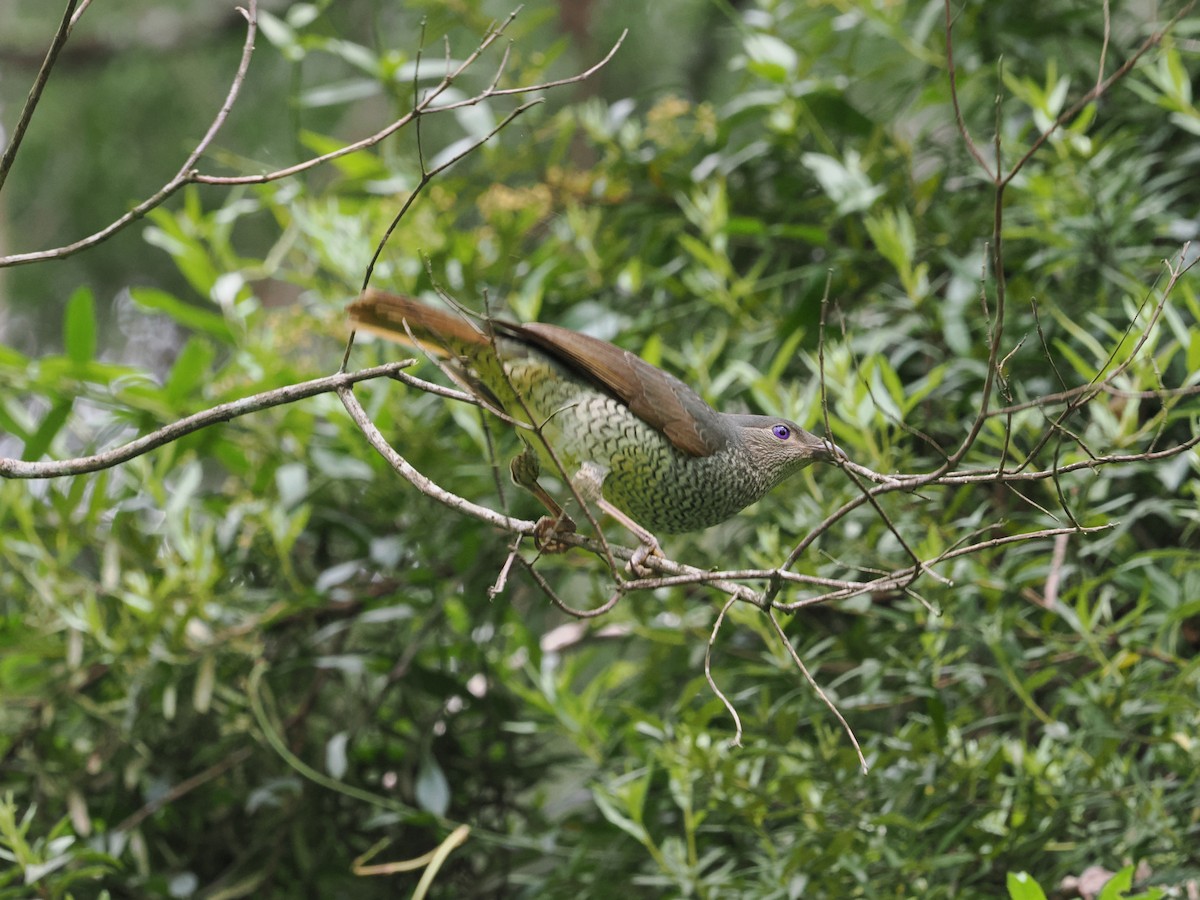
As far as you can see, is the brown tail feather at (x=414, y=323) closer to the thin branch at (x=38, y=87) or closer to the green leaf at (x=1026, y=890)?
the thin branch at (x=38, y=87)

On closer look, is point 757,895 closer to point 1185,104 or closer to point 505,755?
point 505,755

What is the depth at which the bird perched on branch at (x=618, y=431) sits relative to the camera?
5.04ft

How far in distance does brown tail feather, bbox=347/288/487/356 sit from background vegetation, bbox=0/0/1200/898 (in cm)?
69

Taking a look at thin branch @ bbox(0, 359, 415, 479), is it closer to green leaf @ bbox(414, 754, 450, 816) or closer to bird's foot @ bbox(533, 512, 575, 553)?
bird's foot @ bbox(533, 512, 575, 553)

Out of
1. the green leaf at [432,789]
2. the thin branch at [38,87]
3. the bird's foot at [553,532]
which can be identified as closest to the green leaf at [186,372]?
the green leaf at [432,789]

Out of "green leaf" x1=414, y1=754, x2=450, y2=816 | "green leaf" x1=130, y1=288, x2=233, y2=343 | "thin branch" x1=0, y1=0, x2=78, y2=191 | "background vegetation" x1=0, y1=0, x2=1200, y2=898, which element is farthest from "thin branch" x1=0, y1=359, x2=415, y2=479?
"green leaf" x1=130, y1=288, x2=233, y2=343

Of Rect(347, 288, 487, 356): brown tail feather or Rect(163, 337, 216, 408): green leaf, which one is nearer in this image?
Rect(347, 288, 487, 356): brown tail feather

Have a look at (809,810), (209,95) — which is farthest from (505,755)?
(209,95)

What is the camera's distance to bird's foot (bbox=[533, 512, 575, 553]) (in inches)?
58.9

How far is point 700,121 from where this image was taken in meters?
2.70

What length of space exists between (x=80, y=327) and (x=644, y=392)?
4.30 feet

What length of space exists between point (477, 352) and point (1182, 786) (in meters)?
1.16

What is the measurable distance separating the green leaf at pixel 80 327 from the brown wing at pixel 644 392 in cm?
118

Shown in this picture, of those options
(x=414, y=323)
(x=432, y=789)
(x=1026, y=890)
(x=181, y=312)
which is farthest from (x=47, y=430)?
(x=1026, y=890)
